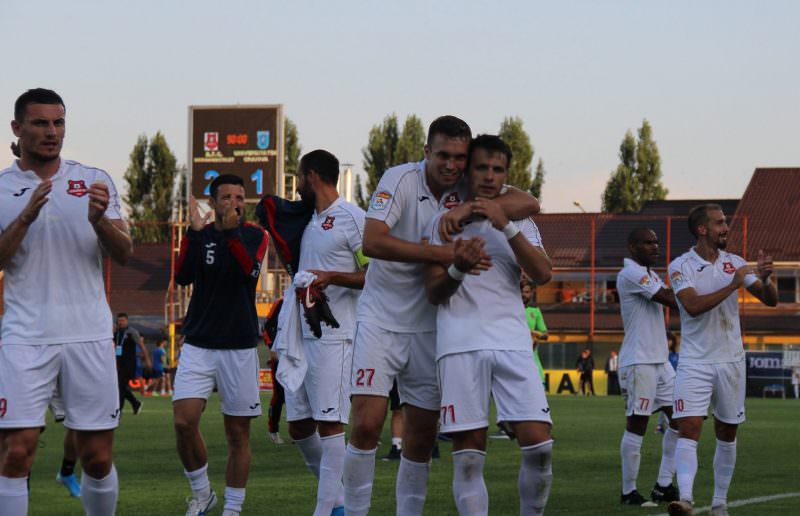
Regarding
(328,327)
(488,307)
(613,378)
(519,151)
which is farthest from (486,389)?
(519,151)

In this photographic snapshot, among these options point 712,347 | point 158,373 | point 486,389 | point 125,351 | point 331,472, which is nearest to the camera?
point 486,389

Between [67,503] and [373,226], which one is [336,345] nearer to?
[373,226]

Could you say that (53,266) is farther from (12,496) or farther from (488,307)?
(488,307)

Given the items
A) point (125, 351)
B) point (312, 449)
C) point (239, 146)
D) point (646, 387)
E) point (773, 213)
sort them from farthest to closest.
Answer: point (773, 213) < point (239, 146) < point (125, 351) < point (646, 387) < point (312, 449)

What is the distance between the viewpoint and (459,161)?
24.7 ft

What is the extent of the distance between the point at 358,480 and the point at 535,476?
1167 mm

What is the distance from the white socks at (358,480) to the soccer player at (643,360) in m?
3.99

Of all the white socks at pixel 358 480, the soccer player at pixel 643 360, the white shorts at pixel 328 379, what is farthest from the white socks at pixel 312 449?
the soccer player at pixel 643 360

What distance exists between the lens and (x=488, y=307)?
7.54 m

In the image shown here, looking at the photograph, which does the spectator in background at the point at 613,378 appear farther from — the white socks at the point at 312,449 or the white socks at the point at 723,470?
the white socks at the point at 312,449

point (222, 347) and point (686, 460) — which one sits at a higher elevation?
point (222, 347)

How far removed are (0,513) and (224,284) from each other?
3.18 metres

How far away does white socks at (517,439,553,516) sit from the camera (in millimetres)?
7402

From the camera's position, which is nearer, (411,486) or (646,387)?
(411,486)
